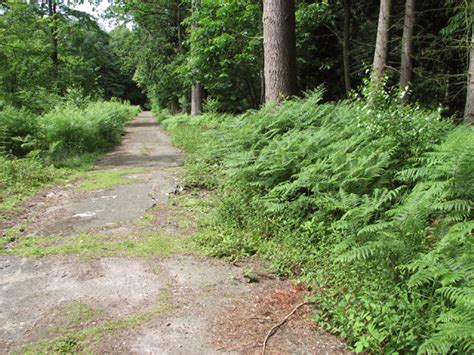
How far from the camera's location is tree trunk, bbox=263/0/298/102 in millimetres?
7922

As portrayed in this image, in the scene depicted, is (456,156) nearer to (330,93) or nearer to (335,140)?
(335,140)

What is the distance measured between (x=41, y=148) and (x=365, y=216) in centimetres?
1055

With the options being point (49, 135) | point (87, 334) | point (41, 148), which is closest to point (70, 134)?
point (49, 135)

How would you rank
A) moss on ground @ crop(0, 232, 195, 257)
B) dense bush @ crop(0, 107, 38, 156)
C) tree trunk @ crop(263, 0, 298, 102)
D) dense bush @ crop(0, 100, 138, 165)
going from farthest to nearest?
dense bush @ crop(0, 100, 138, 165)
dense bush @ crop(0, 107, 38, 156)
tree trunk @ crop(263, 0, 298, 102)
moss on ground @ crop(0, 232, 195, 257)

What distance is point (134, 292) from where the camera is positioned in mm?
3758

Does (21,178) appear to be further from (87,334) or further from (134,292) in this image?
(87,334)

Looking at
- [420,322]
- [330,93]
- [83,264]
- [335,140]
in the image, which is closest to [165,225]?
[83,264]

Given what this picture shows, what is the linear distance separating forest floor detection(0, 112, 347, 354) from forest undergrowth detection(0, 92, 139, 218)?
2.04m

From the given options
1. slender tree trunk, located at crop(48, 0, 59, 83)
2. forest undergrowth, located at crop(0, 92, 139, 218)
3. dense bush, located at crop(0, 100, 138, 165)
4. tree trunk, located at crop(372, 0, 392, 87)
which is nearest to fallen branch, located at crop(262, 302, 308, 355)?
forest undergrowth, located at crop(0, 92, 139, 218)

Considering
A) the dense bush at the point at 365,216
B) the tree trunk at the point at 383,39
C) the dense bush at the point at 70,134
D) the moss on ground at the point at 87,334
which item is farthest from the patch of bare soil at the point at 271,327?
the dense bush at the point at 70,134

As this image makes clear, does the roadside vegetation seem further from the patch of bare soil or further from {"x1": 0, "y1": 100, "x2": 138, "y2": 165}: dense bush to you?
the patch of bare soil

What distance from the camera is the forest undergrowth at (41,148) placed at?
27.1 ft

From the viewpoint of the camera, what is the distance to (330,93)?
1783 centimetres

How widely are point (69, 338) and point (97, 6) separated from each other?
23305mm
